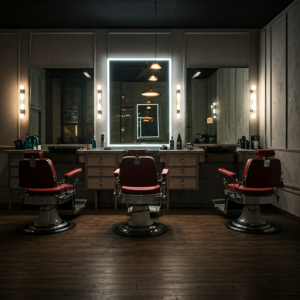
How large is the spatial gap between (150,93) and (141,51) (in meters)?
0.72

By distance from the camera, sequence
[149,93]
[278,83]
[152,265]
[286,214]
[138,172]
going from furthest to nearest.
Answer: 1. [149,93]
2. [278,83]
3. [286,214]
4. [138,172]
5. [152,265]

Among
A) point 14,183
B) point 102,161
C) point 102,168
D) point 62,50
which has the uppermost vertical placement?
point 62,50

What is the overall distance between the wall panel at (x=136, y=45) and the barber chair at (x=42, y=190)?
2.34 meters

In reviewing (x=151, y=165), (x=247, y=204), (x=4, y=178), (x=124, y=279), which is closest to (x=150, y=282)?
(x=124, y=279)

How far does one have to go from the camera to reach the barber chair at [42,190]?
9.59ft

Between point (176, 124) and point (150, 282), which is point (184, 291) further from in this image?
point (176, 124)

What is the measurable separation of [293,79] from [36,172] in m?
3.42

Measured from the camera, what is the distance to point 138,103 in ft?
14.4


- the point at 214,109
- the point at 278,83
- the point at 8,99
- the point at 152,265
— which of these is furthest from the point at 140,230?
the point at 8,99

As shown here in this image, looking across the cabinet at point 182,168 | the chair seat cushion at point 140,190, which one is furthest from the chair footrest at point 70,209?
the cabinet at point 182,168

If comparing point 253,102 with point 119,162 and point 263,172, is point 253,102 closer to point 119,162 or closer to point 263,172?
point 263,172

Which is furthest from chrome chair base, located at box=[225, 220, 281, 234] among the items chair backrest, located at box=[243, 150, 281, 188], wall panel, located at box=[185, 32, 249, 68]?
wall panel, located at box=[185, 32, 249, 68]

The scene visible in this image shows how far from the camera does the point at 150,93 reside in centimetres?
439

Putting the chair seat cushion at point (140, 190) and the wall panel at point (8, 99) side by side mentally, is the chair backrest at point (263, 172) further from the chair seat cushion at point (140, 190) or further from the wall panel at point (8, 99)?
the wall panel at point (8, 99)
